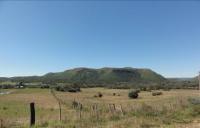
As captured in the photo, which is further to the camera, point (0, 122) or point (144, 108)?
point (144, 108)

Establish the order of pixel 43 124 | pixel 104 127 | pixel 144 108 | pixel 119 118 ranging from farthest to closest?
pixel 144 108 < pixel 119 118 < pixel 43 124 < pixel 104 127

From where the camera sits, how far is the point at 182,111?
874 inches

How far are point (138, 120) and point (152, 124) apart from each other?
82cm

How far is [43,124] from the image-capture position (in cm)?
1688

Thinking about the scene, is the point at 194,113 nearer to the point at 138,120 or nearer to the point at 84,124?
the point at 138,120

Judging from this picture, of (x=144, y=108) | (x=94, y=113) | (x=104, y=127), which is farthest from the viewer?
(x=144, y=108)

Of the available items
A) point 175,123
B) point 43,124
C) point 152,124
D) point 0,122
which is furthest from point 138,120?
point 0,122

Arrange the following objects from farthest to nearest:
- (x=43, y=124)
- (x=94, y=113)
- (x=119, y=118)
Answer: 1. (x=94, y=113)
2. (x=119, y=118)
3. (x=43, y=124)

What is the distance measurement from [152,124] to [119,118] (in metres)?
2.35

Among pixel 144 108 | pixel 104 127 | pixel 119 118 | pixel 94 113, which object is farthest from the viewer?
pixel 144 108

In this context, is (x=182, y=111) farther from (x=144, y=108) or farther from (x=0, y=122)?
(x=0, y=122)

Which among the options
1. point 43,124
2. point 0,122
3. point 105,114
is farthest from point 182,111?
point 0,122

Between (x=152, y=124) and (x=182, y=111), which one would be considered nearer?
(x=152, y=124)

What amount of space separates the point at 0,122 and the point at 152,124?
7.96 m
